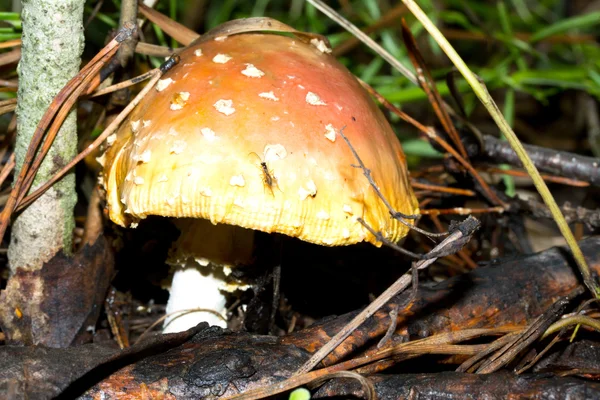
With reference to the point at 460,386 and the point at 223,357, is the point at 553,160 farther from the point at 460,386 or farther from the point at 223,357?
the point at 223,357

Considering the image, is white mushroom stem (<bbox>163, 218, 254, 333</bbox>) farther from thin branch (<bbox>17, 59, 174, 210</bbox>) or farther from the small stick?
the small stick

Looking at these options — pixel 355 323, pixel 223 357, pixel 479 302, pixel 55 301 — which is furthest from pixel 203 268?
pixel 479 302

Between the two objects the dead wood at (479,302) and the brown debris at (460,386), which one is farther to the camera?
the dead wood at (479,302)

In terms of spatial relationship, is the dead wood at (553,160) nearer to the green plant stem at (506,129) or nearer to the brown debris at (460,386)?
the green plant stem at (506,129)

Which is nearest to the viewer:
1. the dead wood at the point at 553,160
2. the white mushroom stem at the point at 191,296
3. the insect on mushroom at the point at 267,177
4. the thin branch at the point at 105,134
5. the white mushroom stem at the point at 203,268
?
the insect on mushroom at the point at 267,177

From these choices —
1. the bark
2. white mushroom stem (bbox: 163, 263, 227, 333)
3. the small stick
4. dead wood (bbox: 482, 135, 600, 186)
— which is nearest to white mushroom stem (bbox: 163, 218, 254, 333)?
white mushroom stem (bbox: 163, 263, 227, 333)

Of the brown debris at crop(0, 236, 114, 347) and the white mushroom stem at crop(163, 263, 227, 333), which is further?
the white mushroom stem at crop(163, 263, 227, 333)

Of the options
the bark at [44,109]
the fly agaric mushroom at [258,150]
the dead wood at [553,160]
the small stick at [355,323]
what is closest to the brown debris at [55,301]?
the bark at [44,109]
